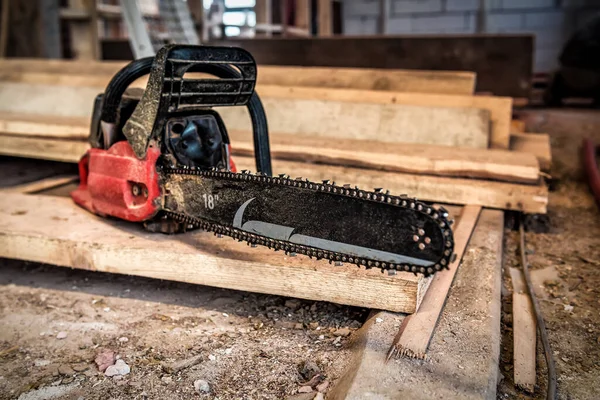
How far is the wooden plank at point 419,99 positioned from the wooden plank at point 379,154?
33 centimetres

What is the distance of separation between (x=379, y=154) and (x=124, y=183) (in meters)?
1.47

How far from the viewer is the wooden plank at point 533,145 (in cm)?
371

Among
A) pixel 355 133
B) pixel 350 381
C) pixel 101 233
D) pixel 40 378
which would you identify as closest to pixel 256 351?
pixel 350 381

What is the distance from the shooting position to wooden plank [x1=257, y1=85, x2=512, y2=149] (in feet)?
12.0

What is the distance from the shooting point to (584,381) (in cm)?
171

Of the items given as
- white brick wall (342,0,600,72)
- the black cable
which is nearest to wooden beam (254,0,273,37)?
white brick wall (342,0,600,72)

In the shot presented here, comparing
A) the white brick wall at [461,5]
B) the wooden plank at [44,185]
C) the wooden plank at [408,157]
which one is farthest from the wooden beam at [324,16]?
the wooden plank at [44,185]

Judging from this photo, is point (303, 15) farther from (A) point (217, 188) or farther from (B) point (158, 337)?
(B) point (158, 337)

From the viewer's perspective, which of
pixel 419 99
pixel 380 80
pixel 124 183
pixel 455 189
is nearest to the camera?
pixel 124 183

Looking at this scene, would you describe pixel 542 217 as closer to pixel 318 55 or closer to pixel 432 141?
pixel 432 141

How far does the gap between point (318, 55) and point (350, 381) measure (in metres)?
5.43

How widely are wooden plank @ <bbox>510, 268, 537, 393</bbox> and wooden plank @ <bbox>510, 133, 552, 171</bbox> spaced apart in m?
1.51

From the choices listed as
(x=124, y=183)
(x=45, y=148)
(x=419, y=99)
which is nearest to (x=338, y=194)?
(x=124, y=183)

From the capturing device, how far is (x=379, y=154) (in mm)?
3096
